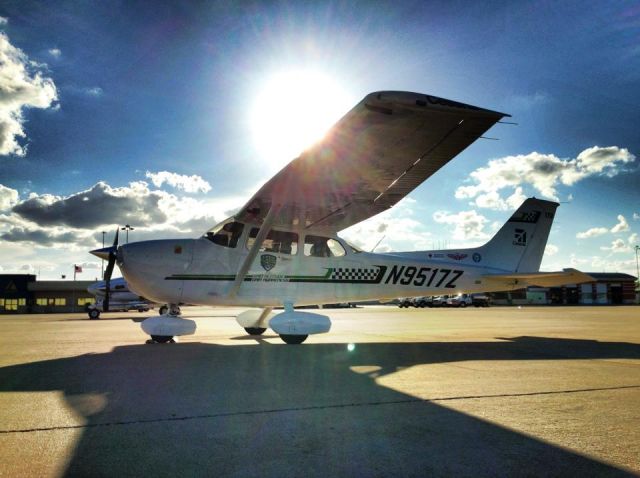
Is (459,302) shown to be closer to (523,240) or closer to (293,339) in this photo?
(523,240)

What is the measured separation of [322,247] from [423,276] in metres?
2.60

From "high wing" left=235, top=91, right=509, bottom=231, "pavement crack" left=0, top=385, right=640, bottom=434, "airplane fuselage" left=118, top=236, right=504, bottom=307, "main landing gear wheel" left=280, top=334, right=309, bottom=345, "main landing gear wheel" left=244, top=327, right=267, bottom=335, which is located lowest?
"main landing gear wheel" left=244, top=327, right=267, bottom=335

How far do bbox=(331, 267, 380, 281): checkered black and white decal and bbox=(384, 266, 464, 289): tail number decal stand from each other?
37 cm

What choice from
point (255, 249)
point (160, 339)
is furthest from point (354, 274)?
point (160, 339)

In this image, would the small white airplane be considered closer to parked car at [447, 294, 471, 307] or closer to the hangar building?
parked car at [447, 294, 471, 307]

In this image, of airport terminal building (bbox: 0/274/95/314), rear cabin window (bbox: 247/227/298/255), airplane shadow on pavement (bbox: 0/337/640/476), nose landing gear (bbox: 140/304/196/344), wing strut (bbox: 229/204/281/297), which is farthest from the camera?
airport terminal building (bbox: 0/274/95/314)

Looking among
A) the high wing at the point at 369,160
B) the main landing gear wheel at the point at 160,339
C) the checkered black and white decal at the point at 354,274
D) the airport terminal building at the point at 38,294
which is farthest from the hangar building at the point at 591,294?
the main landing gear wheel at the point at 160,339

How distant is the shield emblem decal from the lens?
9.09 metres

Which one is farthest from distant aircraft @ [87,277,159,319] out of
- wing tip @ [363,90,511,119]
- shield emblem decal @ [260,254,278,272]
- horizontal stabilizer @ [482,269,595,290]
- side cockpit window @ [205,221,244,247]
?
wing tip @ [363,90,511,119]

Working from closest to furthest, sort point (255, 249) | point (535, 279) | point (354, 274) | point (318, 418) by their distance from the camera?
point (318, 418) < point (255, 249) < point (354, 274) < point (535, 279)

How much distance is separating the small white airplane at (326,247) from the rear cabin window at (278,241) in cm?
2

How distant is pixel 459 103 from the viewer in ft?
19.3

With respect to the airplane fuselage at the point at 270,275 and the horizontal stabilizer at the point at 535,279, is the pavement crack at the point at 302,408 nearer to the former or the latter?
the airplane fuselage at the point at 270,275

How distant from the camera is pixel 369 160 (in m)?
7.49
